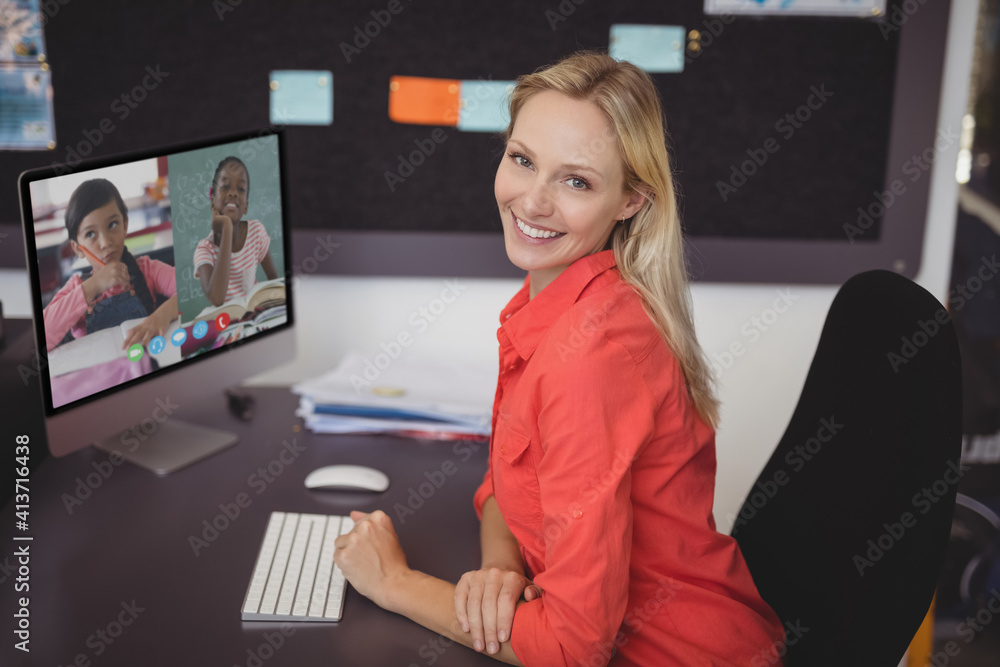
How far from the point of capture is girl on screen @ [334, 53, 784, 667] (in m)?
0.86

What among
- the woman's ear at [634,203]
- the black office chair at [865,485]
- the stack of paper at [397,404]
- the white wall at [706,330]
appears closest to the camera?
the black office chair at [865,485]

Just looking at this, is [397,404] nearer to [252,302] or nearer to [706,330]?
[252,302]

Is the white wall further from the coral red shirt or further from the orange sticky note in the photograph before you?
the coral red shirt

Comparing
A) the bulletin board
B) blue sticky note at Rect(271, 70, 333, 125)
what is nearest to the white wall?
the bulletin board

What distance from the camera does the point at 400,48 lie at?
1.52 m

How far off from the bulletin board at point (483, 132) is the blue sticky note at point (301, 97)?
0.04ft

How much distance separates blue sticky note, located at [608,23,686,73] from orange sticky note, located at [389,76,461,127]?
289 millimetres

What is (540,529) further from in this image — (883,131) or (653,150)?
(883,131)

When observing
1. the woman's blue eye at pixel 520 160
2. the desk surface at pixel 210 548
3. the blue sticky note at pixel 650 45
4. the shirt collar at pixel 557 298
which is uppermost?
the blue sticky note at pixel 650 45

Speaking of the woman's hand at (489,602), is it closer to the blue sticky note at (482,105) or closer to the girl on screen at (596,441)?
the girl on screen at (596,441)

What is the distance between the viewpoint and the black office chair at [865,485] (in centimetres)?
77

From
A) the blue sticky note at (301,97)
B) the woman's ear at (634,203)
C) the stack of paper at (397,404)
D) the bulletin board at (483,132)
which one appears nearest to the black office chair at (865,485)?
the woman's ear at (634,203)

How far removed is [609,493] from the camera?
0.84 metres

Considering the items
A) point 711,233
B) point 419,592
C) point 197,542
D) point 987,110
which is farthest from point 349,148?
point 987,110
